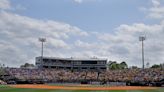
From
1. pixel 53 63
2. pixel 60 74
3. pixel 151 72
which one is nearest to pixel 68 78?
pixel 60 74

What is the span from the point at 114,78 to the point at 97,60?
43421 mm

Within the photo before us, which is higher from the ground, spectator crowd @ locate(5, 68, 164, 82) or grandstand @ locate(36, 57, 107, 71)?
grandstand @ locate(36, 57, 107, 71)

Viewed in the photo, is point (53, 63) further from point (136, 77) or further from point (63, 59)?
point (136, 77)

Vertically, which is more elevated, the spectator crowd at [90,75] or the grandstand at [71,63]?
the grandstand at [71,63]

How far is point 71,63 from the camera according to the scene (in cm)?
12669

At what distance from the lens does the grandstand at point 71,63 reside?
122375mm

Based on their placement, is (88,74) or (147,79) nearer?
(147,79)

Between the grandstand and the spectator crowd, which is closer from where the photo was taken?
the spectator crowd

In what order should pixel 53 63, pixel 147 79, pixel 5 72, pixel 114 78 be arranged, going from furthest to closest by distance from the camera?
1. pixel 53 63
2. pixel 5 72
3. pixel 114 78
4. pixel 147 79

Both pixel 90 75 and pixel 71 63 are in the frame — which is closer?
pixel 90 75

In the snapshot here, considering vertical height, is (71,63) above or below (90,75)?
above

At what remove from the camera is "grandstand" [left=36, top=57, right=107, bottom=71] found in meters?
122

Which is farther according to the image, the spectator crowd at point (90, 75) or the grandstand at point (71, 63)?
the grandstand at point (71, 63)

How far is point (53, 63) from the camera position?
124 meters
